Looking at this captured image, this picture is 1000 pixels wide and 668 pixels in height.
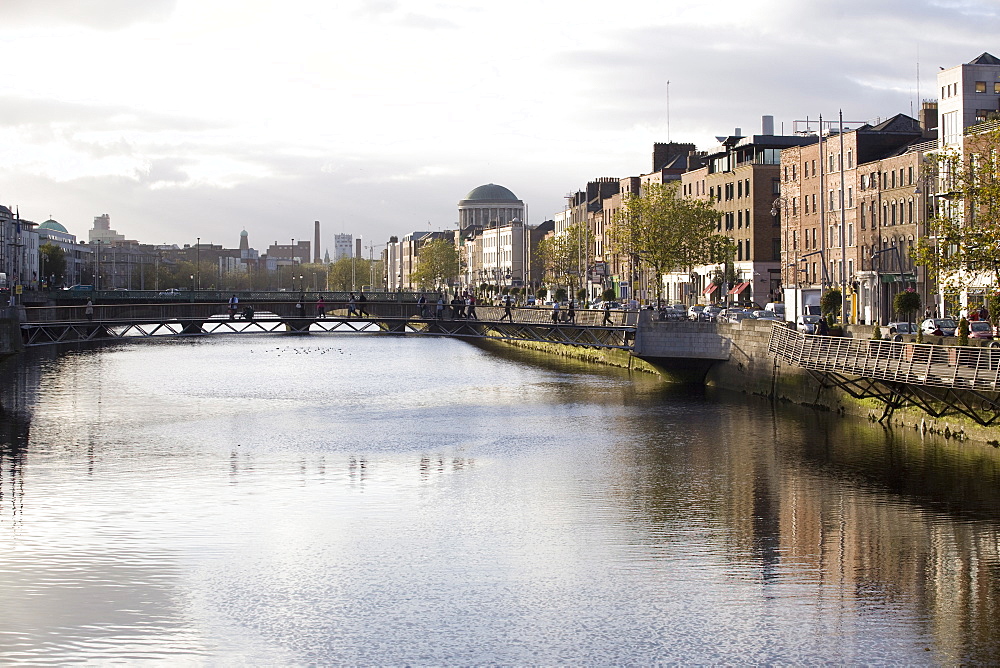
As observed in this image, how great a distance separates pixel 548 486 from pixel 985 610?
1670cm

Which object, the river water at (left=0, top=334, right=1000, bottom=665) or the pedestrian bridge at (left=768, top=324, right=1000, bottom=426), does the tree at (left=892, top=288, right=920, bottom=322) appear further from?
the pedestrian bridge at (left=768, top=324, right=1000, bottom=426)

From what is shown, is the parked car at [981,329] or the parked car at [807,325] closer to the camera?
the parked car at [981,329]

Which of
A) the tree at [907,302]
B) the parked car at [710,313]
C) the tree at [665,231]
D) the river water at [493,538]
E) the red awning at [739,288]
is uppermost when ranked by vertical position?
the tree at [665,231]

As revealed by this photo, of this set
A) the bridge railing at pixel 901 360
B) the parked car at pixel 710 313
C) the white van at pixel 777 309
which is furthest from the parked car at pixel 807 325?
the white van at pixel 777 309

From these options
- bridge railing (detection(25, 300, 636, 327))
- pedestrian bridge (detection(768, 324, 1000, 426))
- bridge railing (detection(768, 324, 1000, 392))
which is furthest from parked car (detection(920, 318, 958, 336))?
bridge railing (detection(25, 300, 636, 327))

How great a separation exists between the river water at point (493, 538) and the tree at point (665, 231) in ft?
137

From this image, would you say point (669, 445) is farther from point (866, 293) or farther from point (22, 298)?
point (22, 298)

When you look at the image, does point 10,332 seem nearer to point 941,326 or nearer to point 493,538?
point 493,538

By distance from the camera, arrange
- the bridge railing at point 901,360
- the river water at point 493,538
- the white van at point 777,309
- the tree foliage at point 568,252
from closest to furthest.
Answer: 1. the river water at point 493,538
2. the bridge railing at point 901,360
3. the white van at point 777,309
4. the tree foliage at point 568,252

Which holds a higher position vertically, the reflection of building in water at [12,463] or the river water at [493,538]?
the reflection of building in water at [12,463]

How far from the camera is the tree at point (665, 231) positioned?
341ft

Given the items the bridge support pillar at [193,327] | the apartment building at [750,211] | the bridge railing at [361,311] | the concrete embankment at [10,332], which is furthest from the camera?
the apartment building at [750,211]

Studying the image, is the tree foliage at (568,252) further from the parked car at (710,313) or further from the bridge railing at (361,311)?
the bridge railing at (361,311)

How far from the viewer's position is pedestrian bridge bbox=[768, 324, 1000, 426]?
44094mm
